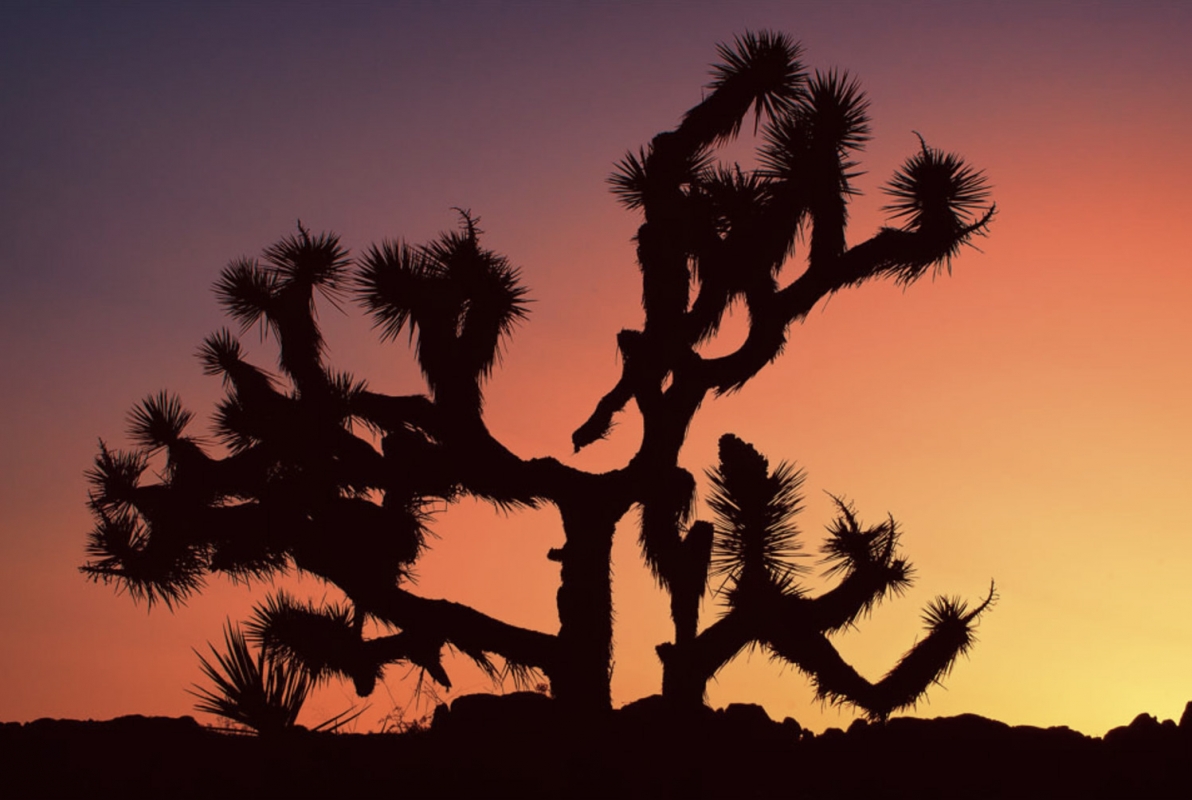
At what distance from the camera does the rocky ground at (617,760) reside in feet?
16.6

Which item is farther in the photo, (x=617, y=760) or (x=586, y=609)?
(x=586, y=609)

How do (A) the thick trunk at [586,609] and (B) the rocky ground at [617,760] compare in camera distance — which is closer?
(B) the rocky ground at [617,760]

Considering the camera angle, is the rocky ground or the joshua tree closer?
the rocky ground

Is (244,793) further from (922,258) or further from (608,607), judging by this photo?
(922,258)

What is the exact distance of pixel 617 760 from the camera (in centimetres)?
565

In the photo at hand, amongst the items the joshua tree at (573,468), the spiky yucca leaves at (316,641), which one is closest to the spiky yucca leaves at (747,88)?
the joshua tree at (573,468)

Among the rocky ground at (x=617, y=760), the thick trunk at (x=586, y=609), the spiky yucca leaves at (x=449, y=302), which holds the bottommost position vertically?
the rocky ground at (x=617, y=760)

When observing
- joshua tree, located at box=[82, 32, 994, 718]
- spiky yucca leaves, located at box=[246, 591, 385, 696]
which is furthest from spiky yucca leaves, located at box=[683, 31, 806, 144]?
spiky yucca leaves, located at box=[246, 591, 385, 696]

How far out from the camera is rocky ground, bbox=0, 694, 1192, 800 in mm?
5070

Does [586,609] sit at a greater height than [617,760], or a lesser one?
greater

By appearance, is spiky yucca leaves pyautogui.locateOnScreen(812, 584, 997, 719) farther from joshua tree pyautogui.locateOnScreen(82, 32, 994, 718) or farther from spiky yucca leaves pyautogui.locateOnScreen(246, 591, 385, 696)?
spiky yucca leaves pyautogui.locateOnScreen(246, 591, 385, 696)

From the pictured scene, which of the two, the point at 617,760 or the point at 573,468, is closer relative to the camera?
the point at 617,760

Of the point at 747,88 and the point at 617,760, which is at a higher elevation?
the point at 747,88

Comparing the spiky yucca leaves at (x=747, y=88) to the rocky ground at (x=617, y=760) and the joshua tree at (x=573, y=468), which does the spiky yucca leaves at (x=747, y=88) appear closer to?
the joshua tree at (x=573, y=468)
